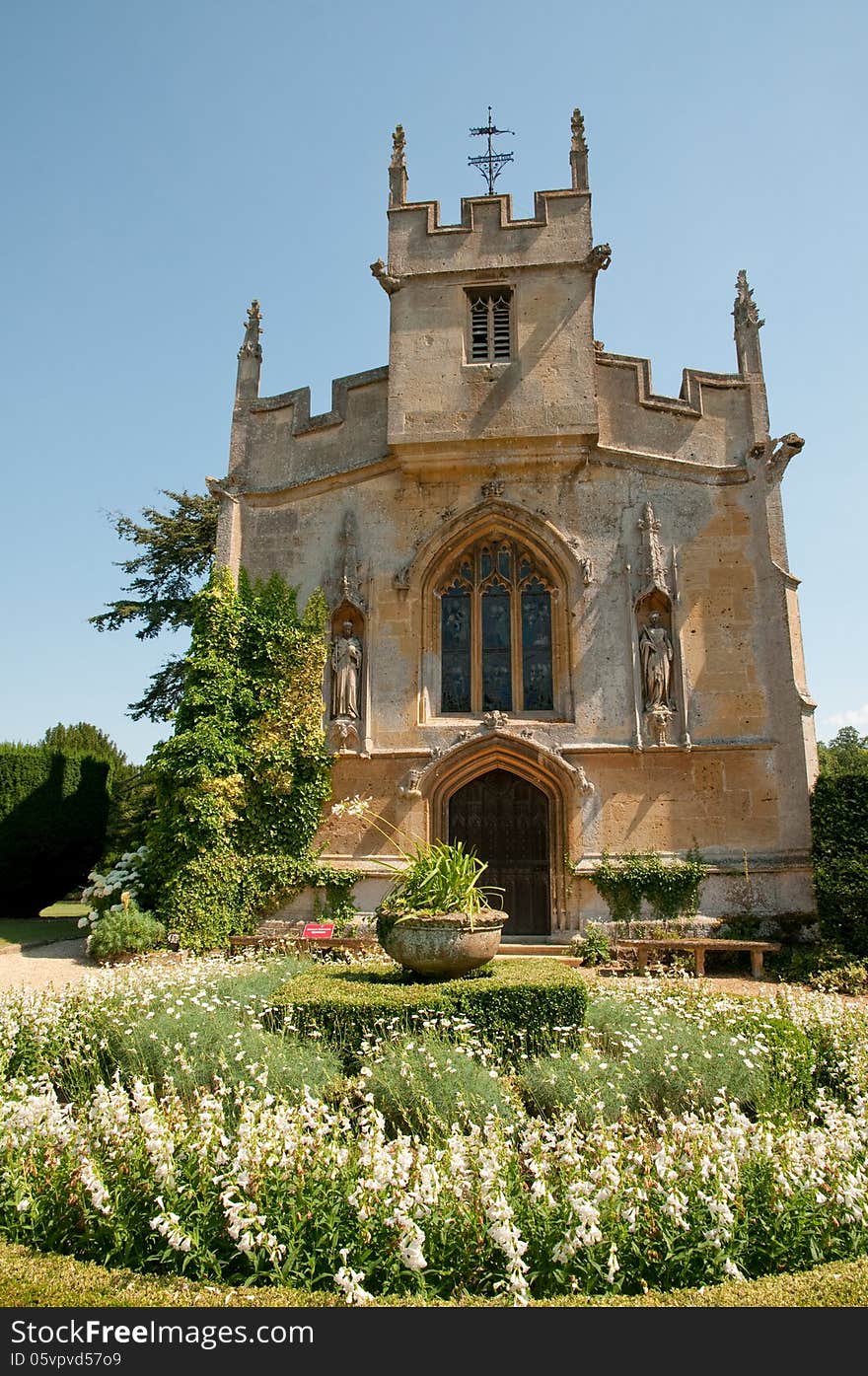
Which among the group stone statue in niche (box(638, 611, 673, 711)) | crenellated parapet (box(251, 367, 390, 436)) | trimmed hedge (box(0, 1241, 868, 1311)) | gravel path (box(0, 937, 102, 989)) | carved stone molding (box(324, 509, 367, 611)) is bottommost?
trimmed hedge (box(0, 1241, 868, 1311))

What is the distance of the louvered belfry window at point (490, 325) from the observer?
14727mm

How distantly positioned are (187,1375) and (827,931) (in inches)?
438

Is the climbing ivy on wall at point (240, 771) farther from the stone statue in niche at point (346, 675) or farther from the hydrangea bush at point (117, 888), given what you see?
the hydrangea bush at point (117, 888)

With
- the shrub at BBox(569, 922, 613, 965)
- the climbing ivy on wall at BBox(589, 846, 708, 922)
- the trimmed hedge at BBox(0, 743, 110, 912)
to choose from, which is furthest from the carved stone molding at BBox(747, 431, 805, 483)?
the trimmed hedge at BBox(0, 743, 110, 912)

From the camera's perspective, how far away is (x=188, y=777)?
1312 centimetres

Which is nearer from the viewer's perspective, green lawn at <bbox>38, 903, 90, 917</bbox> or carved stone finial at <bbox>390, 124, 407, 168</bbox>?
carved stone finial at <bbox>390, 124, 407, 168</bbox>

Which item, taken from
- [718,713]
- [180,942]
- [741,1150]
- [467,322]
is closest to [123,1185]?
[741,1150]

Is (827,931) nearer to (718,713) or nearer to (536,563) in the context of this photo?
(718,713)

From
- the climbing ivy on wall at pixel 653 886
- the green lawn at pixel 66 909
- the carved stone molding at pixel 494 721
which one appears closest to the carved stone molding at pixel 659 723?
the climbing ivy on wall at pixel 653 886

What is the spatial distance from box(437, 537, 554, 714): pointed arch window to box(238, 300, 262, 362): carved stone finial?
5700mm

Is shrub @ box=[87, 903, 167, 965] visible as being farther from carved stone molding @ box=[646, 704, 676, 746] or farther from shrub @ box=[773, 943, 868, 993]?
shrub @ box=[773, 943, 868, 993]

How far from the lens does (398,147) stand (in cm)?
1552

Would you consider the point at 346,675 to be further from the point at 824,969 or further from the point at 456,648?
the point at 824,969

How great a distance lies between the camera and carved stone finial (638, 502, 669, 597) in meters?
13.7
